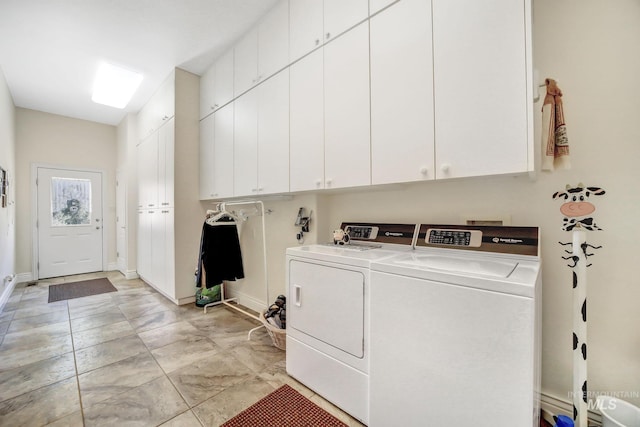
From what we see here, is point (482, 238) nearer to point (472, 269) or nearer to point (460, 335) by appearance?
point (472, 269)

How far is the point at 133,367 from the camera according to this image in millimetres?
1982

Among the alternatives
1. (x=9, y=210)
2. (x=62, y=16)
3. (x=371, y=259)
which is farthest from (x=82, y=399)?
(x=9, y=210)

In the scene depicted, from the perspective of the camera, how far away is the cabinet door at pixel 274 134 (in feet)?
7.44

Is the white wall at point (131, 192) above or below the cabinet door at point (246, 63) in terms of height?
below

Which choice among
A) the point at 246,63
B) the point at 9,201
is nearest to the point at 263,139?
the point at 246,63

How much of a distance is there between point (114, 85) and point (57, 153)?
2.27 m

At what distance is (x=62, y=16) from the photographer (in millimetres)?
2443

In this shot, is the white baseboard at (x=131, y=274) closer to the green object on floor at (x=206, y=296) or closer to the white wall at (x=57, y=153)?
the white wall at (x=57, y=153)

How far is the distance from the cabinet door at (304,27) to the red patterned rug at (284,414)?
2.42m

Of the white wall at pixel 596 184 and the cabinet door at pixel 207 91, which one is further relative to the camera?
the cabinet door at pixel 207 91

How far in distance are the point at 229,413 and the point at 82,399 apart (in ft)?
3.15

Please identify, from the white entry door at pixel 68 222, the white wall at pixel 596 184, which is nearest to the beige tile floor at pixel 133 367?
the white wall at pixel 596 184

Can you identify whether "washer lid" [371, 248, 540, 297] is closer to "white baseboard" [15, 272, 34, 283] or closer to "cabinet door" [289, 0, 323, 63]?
"cabinet door" [289, 0, 323, 63]

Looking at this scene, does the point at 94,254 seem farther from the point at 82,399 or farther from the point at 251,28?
the point at 251,28
